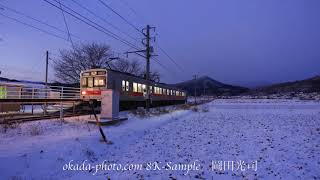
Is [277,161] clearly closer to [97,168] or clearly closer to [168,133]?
[97,168]

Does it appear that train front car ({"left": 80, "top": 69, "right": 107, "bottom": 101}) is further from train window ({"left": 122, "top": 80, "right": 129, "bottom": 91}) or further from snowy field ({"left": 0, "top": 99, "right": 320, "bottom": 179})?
snowy field ({"left": 0, "top": 99, "right": 320, "bottom": 179})

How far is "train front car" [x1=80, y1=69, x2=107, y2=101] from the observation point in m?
23.9

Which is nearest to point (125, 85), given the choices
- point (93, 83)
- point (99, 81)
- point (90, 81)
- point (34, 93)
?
point (99, 81)

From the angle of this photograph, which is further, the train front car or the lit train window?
the lit train window

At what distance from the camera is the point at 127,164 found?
8.80 m

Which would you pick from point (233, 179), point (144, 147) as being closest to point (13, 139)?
point (144, 147)

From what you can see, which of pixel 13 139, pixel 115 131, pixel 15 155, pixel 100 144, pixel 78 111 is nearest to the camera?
pixel 15 155

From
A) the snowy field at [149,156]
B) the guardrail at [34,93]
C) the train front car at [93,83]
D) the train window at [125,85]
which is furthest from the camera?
the train window at [125,85]

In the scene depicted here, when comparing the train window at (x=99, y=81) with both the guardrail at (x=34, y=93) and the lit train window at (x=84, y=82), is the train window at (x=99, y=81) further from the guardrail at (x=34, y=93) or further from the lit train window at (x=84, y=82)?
the guardrail at (x=34, y=93)

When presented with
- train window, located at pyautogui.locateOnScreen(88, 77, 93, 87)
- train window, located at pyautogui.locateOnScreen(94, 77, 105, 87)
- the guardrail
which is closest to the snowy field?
the guardrail

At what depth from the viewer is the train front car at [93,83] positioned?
23938mm

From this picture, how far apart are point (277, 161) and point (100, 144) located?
5.99m

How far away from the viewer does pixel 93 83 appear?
2467cm

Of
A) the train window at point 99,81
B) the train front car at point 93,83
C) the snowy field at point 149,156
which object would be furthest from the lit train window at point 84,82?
the snowy field at point 149,156
